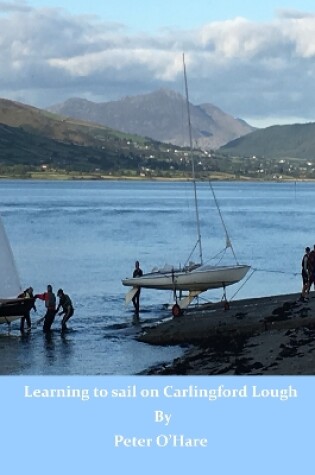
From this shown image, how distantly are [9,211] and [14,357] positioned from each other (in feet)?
340

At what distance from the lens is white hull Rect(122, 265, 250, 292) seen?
3572cm

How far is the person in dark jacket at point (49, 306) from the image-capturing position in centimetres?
2991

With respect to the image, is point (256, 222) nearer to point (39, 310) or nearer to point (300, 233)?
point (300, 233)

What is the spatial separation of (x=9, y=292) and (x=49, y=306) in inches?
Result: 80.4

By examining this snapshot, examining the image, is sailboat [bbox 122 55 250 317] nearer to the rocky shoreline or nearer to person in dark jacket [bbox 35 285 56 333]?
the rocky shoreline

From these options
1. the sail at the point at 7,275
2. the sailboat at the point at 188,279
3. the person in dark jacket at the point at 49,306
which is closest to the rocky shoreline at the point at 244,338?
the sailboat at the point at 188,279

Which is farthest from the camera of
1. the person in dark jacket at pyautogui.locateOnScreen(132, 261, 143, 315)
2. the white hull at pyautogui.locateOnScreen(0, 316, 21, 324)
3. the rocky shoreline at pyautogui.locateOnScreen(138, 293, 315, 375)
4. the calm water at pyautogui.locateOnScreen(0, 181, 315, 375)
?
the person in dark jacket at pyautogui.locateOnScreen(132, 261, 143, 315)

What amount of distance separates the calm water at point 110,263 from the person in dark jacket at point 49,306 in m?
0.46

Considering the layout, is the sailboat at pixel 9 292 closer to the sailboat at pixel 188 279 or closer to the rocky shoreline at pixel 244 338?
the rocky shoreline at pixel 244 338

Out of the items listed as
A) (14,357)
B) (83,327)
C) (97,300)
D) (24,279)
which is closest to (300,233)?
(24,279)

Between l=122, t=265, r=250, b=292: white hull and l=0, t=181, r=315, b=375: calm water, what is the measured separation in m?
1.29

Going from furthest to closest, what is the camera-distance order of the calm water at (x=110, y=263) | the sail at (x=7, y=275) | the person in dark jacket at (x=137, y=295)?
the person in dark jacket at (x=137, y=295) → the sail at (x=7, y=275) → the calm water at (x=110, y=263)

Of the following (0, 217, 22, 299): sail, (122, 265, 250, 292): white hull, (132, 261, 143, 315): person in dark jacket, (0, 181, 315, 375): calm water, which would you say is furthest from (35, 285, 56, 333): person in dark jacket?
(132, 261, 143, 315): person in dark jacket

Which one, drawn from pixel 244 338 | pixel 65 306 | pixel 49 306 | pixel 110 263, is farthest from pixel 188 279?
pixel 110 263
